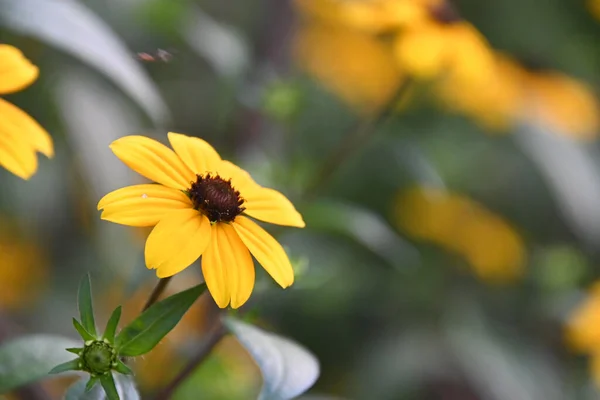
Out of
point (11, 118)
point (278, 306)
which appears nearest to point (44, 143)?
point (11, 118)

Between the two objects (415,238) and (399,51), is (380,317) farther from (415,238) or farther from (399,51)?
(399,51)

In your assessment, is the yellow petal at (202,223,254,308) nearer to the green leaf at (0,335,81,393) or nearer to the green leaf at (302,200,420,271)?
the green leaf at (0,335,81,393)

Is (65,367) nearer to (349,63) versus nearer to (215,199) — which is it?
(215,199)

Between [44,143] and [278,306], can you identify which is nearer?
[44,143]

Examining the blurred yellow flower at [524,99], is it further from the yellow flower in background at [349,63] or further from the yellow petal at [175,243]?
the yellow petal at [175,243]

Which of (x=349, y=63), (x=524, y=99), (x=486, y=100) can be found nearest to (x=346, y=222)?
(x=486, y=100)

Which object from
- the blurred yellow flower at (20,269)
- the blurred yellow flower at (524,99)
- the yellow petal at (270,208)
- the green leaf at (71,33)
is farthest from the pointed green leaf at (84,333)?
the blurred yellow flower at (524,99)
